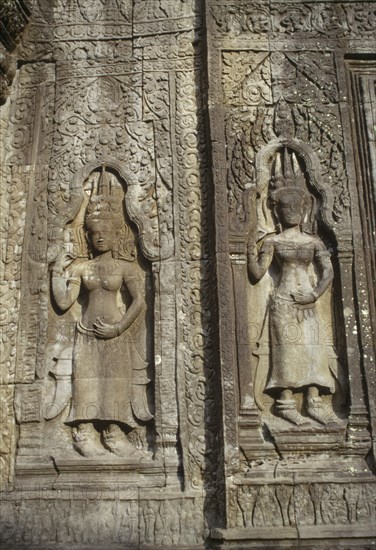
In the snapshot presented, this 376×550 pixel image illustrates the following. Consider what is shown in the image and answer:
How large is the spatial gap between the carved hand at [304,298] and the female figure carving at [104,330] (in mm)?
1570

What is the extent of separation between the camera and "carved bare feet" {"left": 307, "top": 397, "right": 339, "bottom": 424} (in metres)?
6.43

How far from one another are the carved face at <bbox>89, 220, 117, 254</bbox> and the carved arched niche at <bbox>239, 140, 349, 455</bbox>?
1451 mm

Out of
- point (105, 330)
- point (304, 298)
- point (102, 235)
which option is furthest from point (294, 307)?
point (102, 235)

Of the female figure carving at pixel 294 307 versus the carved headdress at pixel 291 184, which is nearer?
the female figure carving at pixel 294 307

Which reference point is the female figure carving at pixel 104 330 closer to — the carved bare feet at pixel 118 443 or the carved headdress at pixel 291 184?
the carved bare feet at pixel 118 443

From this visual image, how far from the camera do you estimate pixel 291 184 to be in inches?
280

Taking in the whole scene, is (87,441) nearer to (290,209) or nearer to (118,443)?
(118,443)

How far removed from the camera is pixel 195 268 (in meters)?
6.95

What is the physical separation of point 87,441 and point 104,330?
109cm

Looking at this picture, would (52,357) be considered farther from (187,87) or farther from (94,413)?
(187,87)

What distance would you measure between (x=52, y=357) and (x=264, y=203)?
276 cm

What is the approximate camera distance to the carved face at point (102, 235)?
700 cm

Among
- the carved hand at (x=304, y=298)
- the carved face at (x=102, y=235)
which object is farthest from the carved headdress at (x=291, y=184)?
the carved face at (x=102, y=235)

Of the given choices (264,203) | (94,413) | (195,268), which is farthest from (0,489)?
(264,203)
